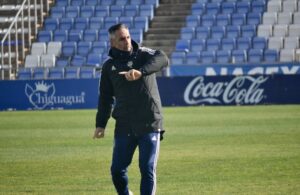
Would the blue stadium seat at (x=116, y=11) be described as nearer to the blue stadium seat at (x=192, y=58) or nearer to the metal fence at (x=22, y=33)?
the metal fence at (x=22, y=33)

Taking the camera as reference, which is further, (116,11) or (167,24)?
(116,11)

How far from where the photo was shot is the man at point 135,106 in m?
9.71

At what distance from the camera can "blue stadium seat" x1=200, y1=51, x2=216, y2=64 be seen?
40078 mm

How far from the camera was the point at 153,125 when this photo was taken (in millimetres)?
9828

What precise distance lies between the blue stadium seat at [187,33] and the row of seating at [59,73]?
6.11m

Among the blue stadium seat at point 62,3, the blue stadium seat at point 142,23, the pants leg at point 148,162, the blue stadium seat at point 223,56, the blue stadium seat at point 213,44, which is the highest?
the pants leg at point 148,162

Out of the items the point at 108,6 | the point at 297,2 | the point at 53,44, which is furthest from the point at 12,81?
the point at 297,2

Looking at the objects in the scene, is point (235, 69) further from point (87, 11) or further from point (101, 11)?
point (87, 11)

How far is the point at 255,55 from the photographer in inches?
1583

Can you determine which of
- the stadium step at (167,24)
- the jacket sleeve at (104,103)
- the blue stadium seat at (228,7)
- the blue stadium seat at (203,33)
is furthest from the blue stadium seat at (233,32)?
the jacket sleeve at (104,103)

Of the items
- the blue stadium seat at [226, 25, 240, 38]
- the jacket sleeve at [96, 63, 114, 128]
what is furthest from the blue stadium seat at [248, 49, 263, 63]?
the jacket sleeve at [96, 63, 114, 128]

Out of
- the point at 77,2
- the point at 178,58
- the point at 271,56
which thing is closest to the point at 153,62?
the point at 271,56

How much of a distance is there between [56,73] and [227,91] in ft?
25.5

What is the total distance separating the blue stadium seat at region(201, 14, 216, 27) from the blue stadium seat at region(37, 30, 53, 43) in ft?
24.8
